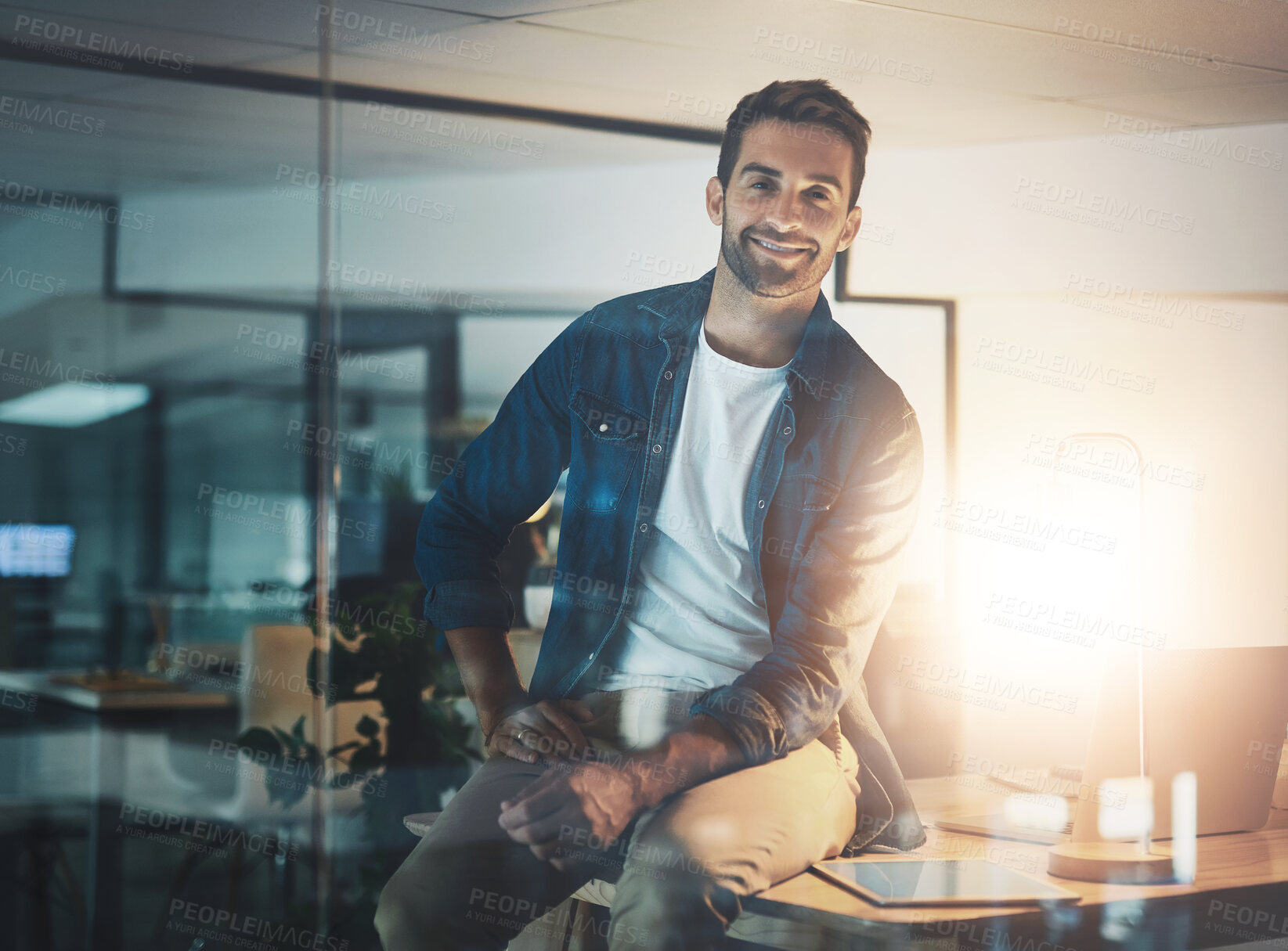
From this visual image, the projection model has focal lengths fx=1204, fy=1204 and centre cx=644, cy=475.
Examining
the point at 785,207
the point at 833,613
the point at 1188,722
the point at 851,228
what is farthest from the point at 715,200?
the point at 1188,722

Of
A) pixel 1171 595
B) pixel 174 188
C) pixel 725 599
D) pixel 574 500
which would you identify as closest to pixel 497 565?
pixel 574 500

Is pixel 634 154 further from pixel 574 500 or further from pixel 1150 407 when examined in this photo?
pixel 1150 407

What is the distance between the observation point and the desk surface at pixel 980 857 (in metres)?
2.28

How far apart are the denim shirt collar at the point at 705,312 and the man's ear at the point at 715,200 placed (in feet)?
0.39

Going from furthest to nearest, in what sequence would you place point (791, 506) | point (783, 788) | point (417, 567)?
point (417, 567)
point (791, 506)
point (783, 788)

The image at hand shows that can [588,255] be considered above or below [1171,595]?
above

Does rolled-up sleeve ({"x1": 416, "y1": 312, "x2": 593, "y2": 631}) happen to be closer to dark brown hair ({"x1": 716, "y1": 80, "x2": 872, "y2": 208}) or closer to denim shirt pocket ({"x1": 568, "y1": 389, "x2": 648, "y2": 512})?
denim shirt pocket ({"x1": 568, "y1": 389, "x2": 648, "y2": 512})

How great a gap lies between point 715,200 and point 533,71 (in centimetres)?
58

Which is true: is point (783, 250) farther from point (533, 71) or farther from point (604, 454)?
point (533, 71)

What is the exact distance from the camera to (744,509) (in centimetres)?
253

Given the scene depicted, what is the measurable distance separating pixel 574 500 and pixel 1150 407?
4.74ft

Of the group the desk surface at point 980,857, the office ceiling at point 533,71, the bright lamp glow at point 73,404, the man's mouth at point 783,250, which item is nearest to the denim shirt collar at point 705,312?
the man's mouth at point 783,250

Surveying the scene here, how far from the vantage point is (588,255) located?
9.27 ft

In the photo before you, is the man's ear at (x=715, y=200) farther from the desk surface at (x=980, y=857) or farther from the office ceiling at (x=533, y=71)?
the desk surface at (x=980, y=857)
